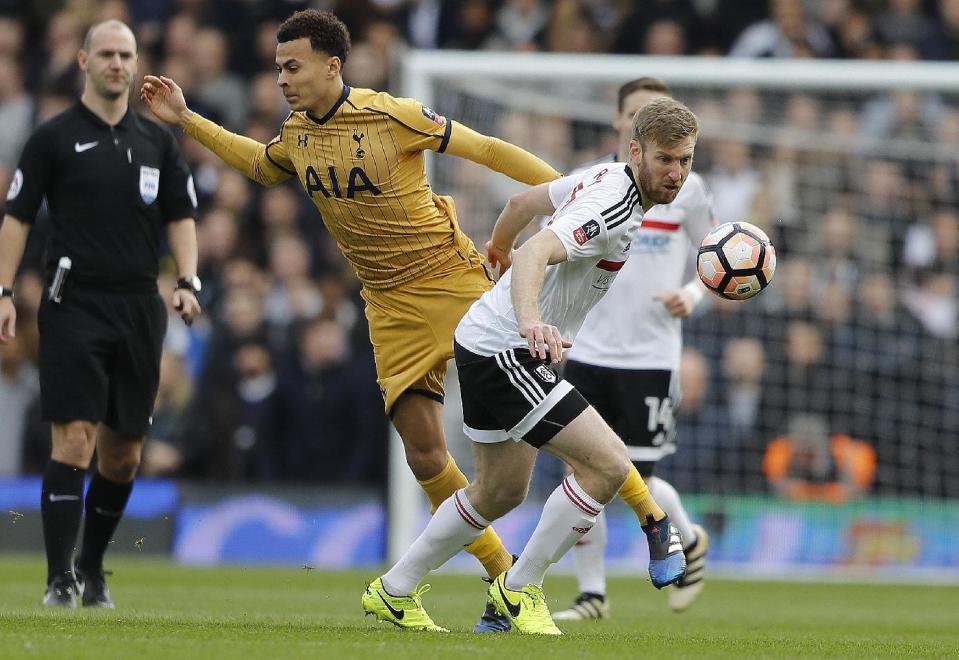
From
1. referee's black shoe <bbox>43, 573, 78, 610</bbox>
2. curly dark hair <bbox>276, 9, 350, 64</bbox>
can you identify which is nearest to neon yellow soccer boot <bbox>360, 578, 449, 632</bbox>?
referee's black shoe <bbox>43, 573, 78, 610</bbox>

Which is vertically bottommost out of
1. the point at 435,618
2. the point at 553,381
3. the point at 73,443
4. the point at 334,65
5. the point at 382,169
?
the point at 435,618

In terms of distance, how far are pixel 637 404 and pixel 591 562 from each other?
903 mm

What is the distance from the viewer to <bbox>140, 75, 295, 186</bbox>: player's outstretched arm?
24.2 feet

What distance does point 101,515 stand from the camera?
27.0 feet

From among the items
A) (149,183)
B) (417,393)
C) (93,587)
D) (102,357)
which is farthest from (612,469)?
(93,587)

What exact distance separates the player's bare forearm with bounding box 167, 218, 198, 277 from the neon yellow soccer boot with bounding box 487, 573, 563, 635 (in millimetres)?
2623

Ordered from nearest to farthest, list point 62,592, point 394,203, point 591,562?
point 394,203, point 62,592, point 591,562

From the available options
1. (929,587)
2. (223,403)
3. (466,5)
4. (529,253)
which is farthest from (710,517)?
(529,253)

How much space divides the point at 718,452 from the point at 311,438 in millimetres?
3499

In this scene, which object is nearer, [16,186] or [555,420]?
[555,420]

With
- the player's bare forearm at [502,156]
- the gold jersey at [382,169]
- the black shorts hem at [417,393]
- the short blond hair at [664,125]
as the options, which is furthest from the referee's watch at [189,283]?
the short blond hair at [664,125]

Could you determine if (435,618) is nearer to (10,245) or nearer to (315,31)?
(10,245)

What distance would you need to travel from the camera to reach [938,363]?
13672 millimetres

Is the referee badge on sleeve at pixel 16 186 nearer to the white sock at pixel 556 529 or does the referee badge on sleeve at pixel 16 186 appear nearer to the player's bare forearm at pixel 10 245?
the player's bare forearm at pixel 10 245
